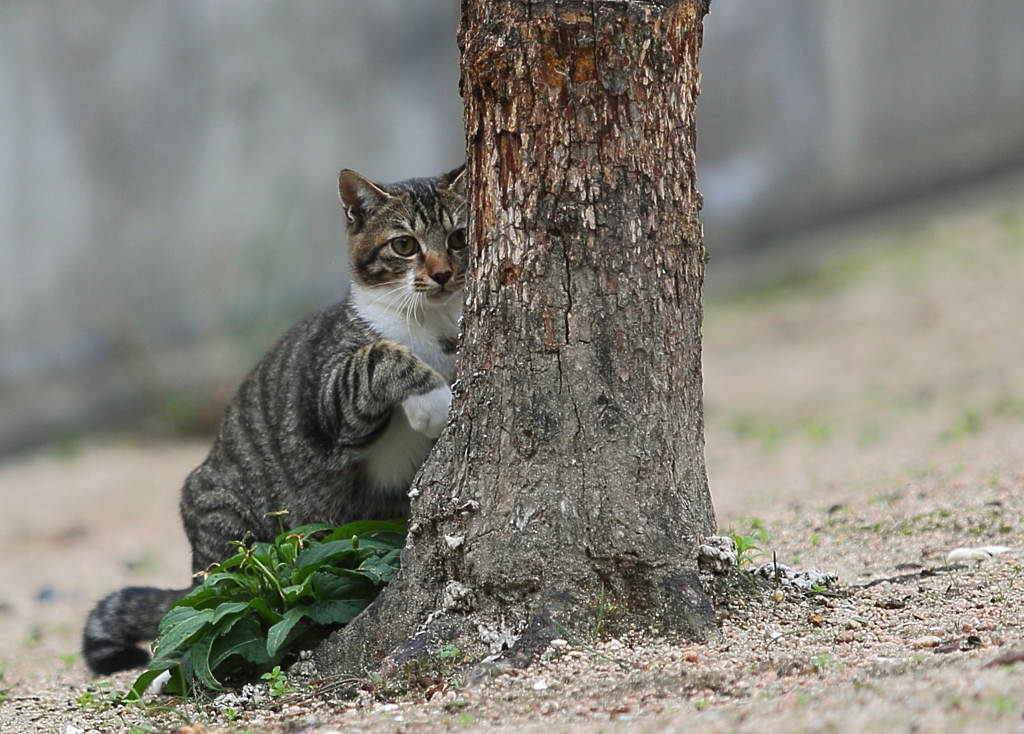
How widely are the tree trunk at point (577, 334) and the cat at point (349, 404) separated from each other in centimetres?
62

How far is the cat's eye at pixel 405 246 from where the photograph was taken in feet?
15.1

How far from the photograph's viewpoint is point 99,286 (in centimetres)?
986

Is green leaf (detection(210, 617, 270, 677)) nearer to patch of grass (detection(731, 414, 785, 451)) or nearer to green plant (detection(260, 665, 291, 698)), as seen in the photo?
green plant (detection(260, 665, 291, 698))

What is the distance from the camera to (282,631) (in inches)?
143

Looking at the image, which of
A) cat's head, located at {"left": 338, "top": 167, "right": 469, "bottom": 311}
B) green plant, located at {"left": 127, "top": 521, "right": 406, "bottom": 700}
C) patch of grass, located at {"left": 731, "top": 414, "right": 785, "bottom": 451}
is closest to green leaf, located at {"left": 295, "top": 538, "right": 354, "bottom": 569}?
green plant, located at {"left": 127, "top": 521, "right": 406, "bottom": 700}

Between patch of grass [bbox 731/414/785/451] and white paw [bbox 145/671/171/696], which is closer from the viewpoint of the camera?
white paw [bbox 145/671/171/696]

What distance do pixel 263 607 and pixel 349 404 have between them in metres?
0.78

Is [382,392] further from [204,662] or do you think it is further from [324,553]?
[204,662]

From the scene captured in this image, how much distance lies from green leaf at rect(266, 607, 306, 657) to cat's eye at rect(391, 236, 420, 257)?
4.83 feet

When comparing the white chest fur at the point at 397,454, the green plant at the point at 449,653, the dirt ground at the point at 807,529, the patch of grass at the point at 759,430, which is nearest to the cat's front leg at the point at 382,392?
the white chest fur at the point at 397,454

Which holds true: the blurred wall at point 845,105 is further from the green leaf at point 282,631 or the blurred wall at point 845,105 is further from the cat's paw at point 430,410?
the green leaf at point 282,631

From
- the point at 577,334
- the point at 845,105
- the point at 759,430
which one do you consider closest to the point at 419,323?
the point at 577,334

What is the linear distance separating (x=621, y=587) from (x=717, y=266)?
31.7 ft

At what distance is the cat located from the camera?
4211 millimetres
